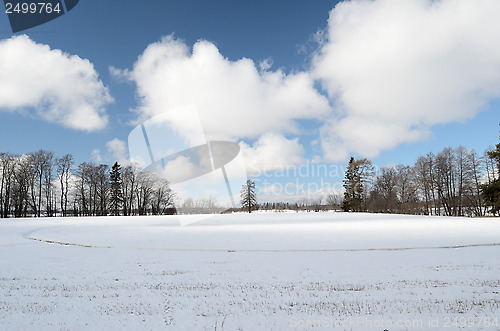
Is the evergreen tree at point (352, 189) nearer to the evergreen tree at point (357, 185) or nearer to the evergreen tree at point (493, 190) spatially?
the evergreen tree at point (357, 185)

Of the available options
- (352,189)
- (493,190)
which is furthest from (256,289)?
Answer: (352,189)

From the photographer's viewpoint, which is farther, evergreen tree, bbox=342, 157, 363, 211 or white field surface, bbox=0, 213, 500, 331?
evergreen tree, bbox=342, 157, 363, 211

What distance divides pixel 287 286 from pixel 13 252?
1416 centimetres

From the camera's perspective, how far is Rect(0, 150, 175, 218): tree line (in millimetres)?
48688

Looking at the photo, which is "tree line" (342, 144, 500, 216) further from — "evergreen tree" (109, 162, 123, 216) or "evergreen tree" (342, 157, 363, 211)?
"evergreen tree" (109, 162, 123, 216)

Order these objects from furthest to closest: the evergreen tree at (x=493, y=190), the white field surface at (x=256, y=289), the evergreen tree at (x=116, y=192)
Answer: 1. the evergreen tree at (x=116, y=192)
2. the evergreen tree at (x=493, y=190)
3. the white field surface at (x=256, y=289)

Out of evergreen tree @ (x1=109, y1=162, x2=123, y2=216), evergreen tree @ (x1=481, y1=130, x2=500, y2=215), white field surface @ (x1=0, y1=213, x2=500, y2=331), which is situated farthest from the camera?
evergreen tree @ (x1=109, y1=162, x2=123, y2=216)

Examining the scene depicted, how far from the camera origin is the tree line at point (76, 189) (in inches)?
1917

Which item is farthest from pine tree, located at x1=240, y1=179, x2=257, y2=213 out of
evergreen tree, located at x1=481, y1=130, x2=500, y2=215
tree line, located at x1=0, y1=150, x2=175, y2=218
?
evergreen tree, located at x1=481, y1=130, x2=500, y2=215

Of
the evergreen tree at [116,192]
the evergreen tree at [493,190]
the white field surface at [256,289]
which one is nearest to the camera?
the white field surface at [256,289]

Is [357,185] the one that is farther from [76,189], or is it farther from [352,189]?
[76,189]

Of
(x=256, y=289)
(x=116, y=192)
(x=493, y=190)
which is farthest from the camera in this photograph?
(x=116, y=192)

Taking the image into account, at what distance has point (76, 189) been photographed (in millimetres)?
59375

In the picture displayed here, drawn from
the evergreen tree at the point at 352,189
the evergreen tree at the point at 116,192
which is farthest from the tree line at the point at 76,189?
A: the evergreen tree at the point at 352,189
